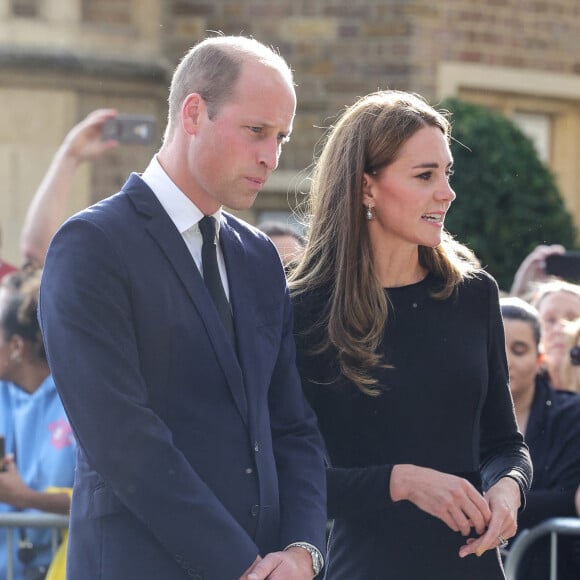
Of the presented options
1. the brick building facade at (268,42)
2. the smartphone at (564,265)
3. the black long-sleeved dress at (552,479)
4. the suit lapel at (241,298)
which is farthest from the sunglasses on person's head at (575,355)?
the brick building facade at (268,42)

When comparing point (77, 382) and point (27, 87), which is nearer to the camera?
point (77, 382)

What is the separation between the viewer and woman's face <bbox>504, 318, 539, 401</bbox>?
491 centimetres

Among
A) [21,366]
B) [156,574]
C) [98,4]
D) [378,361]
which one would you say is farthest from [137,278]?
[98,4]

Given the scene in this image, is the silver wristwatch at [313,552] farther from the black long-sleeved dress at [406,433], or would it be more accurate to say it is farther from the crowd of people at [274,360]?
the black long-sleeved dress at [406,433]

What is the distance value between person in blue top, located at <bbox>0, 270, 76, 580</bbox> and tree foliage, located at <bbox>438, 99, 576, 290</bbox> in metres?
4.28

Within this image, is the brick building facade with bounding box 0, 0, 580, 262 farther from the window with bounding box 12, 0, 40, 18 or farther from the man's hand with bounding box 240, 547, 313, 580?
the man's hand with bounding box 240, 547, 313, 580

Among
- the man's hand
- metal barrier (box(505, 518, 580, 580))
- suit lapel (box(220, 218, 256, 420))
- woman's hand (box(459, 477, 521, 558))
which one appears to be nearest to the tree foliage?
metal barrier (box(505, 518, 580, 580))

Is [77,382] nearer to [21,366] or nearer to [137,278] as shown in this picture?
[137,278]

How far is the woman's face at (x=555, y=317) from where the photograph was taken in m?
5.52

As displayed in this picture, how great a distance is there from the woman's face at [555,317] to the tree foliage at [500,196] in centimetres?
314

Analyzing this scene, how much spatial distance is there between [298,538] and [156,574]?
31 centimetres

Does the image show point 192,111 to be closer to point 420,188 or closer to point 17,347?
point 420,188

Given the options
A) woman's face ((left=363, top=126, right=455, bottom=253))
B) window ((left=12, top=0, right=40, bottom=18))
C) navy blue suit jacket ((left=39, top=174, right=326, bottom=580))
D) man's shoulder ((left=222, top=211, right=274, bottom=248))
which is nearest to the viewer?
navy blue suit jacket ((left=39, top=174, right=326, bottom=580))

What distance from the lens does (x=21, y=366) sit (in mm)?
4934
